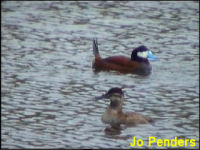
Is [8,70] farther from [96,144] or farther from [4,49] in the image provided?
[96,144]

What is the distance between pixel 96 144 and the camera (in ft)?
40.4

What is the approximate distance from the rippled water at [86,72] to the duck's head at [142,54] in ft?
0.94

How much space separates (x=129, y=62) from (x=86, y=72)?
1.09 meters

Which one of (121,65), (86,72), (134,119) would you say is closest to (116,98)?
(134,119)

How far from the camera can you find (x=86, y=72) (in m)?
17.3

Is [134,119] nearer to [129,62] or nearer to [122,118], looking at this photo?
[122,118]

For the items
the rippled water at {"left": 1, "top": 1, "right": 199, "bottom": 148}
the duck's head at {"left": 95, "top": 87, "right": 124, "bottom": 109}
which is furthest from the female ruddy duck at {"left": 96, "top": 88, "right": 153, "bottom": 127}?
the rippled water at {"left": 1, "top": 1, "right": 199, "bottom": 148}

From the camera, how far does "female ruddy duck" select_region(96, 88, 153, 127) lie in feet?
44.2

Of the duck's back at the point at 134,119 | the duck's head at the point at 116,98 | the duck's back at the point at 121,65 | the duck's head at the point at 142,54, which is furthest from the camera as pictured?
the duck's head at the point at 142,54

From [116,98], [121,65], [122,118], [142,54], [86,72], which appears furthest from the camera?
[142,54]

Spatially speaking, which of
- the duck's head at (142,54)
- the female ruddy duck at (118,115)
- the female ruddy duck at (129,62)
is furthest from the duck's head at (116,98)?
the duck's head at (142,54)

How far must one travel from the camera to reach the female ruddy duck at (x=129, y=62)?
17.8 metres

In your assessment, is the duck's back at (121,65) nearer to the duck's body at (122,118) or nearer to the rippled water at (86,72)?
the rippled water at (86,72)

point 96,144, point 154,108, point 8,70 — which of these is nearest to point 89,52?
point 8,70
